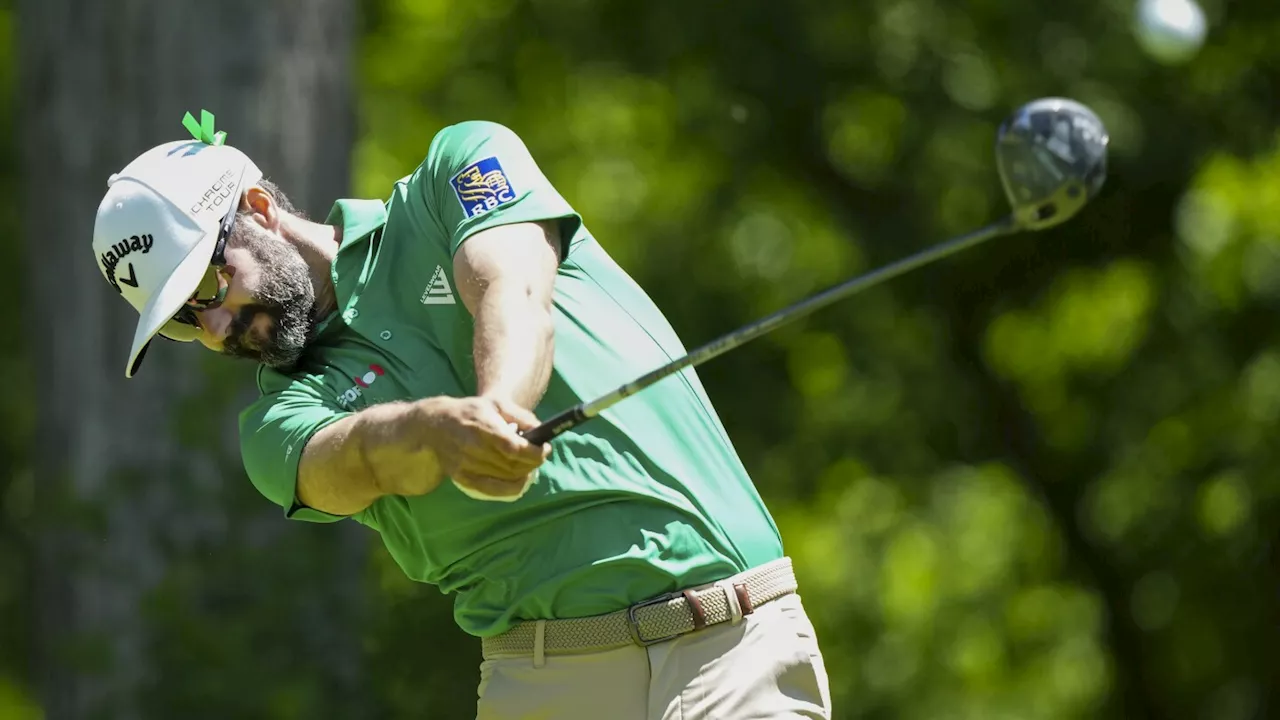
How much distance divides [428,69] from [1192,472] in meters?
5.16

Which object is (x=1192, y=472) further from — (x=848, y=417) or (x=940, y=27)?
(x=940, y=27)

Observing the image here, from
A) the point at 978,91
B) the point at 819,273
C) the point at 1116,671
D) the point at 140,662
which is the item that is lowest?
the point at 1116,671

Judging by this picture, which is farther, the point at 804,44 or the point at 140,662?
the point at 804,44

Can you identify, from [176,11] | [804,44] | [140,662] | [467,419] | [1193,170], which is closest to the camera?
[467,419]

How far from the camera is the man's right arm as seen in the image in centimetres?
328

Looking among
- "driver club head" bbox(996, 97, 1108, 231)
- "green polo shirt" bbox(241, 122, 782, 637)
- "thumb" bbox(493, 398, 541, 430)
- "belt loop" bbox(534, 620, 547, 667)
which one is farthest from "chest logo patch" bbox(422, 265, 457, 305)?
"driver club head" bbox(996, 97, 1108, 231)

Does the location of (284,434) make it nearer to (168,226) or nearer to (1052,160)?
(168,226)

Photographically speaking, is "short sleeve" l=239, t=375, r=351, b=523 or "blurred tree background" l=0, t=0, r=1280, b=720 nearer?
"short sleeve" l=239, t=375, r=351, b=523

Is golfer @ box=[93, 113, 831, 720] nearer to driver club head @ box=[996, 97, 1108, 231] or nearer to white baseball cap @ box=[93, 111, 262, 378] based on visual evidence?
white baseball cap @ box=[93, 111, 262, 378]

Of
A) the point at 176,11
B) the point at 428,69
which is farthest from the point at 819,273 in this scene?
the point at 176,11

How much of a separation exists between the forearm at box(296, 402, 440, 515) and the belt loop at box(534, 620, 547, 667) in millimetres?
372

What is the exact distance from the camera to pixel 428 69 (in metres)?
12.7

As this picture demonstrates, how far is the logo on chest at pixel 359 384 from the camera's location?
377cm

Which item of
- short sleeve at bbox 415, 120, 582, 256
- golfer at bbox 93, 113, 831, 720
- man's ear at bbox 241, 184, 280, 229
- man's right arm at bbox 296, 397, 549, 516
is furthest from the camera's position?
man's ear at bbox 241, 184, 280, 229
